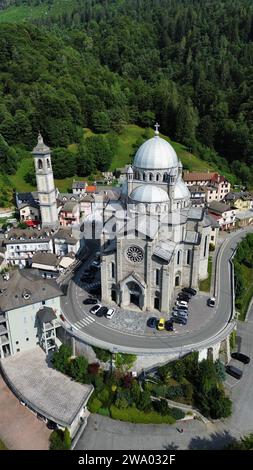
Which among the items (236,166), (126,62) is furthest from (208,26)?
(236,166)

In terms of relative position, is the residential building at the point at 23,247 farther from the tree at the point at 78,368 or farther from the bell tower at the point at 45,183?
the tree at the point at 78,368

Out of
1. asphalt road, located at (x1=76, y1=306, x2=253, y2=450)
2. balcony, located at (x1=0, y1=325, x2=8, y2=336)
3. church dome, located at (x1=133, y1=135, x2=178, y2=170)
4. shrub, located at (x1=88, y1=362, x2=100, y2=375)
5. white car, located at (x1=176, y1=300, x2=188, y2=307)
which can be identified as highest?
church dome, located at (x1=133, y1=135, x2=178, y2=170)

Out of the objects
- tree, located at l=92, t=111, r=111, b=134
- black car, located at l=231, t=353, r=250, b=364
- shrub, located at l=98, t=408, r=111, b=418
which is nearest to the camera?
shrub, located at l=98, t=408, r=111, b=418

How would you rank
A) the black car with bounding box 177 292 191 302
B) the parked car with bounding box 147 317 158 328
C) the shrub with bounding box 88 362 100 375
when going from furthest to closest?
the black car with bounding box 177 292 191 302 < the parked car with bounding box 147 317 158 328 < the shrub with bounding box 88 362 100 375

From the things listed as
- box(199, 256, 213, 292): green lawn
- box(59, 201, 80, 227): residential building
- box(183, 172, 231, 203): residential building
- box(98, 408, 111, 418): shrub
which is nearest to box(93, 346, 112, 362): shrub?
box(98, 408, 111, 418): shrub

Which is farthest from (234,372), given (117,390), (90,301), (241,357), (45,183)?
(45,183)

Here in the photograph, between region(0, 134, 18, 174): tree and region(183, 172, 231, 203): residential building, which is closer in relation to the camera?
region(183, 172, 231, 203): residential building

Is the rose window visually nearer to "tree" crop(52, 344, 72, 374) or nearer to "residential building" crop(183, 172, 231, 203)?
"tree" crop(52, 344, 72, 374)

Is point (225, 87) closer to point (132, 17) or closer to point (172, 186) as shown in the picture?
point (132, 17)
